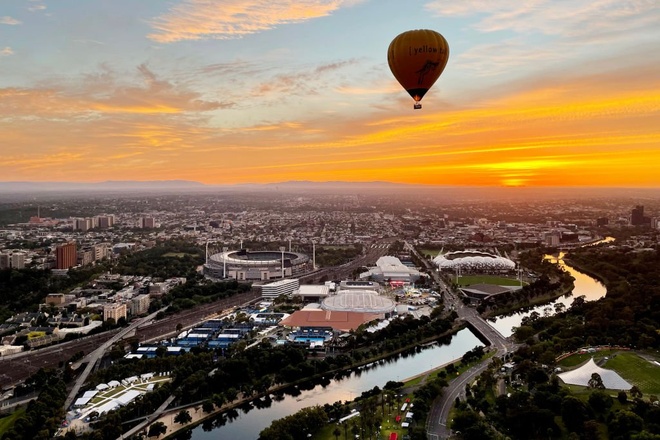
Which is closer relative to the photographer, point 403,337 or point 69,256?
point 403,337

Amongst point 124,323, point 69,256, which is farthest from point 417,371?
point 69,256

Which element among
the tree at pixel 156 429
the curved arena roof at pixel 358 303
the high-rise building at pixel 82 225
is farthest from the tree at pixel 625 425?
the high-rise building at pixel 82 225

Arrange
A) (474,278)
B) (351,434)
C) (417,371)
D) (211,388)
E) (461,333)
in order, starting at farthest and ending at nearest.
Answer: (474,278)
(461,333)
(417,371)
(211,388)
(351,434)

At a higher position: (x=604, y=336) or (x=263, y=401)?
(x=604, y=336)

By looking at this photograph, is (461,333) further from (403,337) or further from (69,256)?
(69,256)

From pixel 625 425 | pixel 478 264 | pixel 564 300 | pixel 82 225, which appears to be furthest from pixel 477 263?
pixel 82 225

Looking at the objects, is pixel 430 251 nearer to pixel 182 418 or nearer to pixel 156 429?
pixel 182 418
